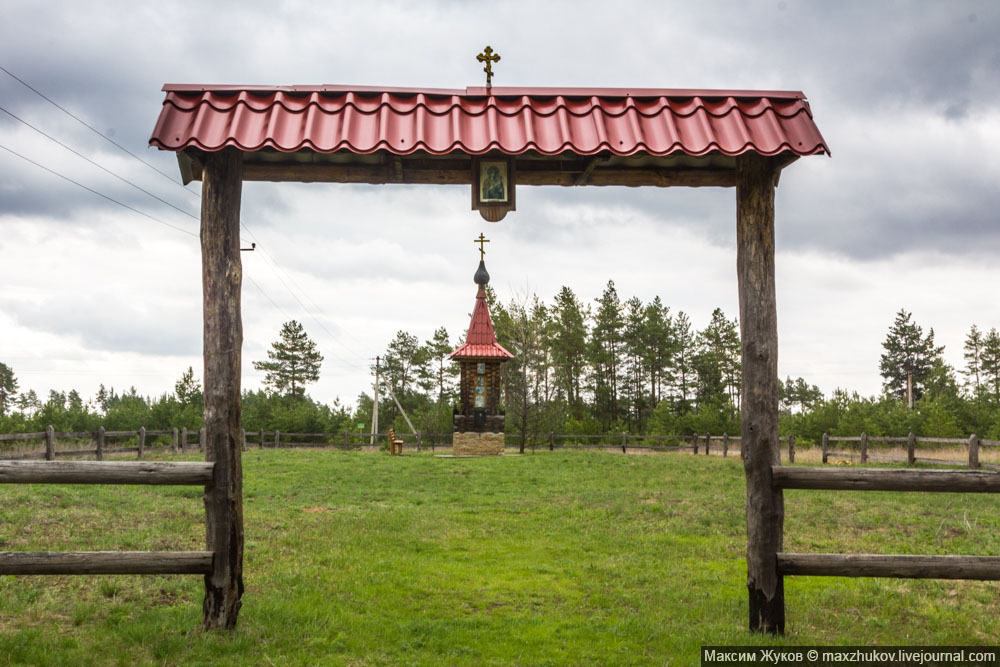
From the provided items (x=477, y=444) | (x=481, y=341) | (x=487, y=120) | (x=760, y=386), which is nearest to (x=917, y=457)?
(x=477, y=444)

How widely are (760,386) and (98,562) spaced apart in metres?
5.76

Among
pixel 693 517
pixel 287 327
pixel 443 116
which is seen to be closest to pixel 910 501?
pixel 693 517

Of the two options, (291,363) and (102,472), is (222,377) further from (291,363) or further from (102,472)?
(291,363)

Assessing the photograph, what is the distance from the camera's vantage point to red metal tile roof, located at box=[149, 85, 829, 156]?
5.93 metres

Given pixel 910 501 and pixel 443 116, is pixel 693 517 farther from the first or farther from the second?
pixel 443 116

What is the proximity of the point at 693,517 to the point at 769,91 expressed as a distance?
848 cm

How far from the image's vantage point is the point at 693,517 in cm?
1273

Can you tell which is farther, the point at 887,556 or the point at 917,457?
the point at 917,457

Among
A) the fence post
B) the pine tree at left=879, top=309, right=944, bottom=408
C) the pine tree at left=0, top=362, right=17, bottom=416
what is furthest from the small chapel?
the pine tree at left=0, top=362, right=17, bottom=416

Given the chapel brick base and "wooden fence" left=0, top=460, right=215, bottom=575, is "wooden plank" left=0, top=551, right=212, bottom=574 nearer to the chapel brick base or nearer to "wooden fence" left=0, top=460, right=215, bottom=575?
"wooden fence" left=0, top=460, right=215, bottom=575

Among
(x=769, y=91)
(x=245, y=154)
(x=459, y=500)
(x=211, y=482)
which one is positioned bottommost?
(x=459, y=500)

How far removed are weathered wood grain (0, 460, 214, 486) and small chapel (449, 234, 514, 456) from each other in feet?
79.9

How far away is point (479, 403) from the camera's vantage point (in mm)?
30516

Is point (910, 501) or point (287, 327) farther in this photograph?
point (287, 327)
